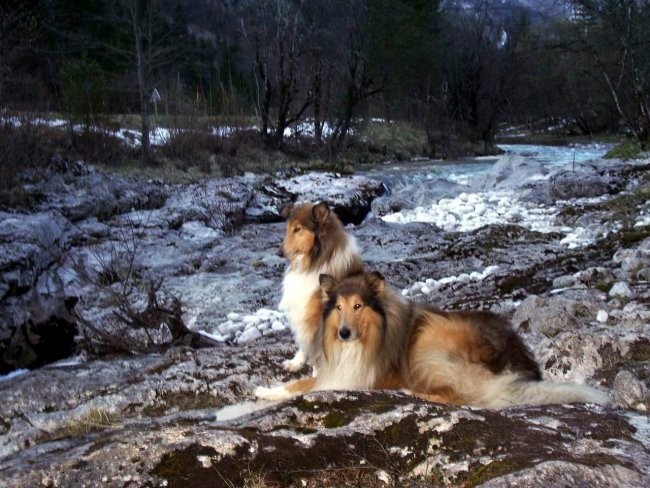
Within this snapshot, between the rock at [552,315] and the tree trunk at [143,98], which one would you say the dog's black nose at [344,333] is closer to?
the rock at [552,315]

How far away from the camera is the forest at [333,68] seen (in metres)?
21.7

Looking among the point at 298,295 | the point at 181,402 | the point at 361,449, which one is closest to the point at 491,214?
the point at 298,295

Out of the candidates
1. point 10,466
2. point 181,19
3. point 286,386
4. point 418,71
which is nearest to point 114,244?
point 286,386

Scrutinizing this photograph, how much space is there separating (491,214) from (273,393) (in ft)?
36.3

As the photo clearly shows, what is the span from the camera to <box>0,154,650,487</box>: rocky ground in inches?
101

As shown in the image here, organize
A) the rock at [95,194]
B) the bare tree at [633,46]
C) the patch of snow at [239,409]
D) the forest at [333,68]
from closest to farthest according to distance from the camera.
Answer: the patch of snow at [239,409]
the rock at [95,194]
the bare tree at [633,46]
the forest at [333,68]

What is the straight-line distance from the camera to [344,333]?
4527 mm

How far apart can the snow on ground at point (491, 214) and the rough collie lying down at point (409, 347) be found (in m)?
7.72

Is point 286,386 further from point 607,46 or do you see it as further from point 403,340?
point 607,46

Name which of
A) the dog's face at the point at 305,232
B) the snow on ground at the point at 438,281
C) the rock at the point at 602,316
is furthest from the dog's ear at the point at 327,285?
the snow on ground at the point at 438,281

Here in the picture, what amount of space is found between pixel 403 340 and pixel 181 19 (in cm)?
2697

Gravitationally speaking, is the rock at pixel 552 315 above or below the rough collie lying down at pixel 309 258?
below

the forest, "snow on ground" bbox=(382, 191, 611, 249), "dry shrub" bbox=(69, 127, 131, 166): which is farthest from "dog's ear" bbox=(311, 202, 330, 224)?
"dry shrub" bbox=(69, 127, 131, 166)

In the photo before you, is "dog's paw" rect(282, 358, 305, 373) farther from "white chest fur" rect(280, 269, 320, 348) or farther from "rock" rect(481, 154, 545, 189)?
"rock" rect(481, 154, 545, 189)
